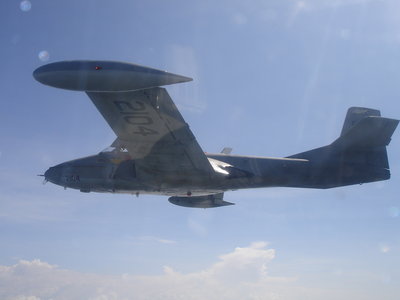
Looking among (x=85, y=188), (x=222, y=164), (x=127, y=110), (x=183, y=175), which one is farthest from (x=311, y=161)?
(x=85, y=188)

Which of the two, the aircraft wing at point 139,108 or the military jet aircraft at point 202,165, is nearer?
the aircraft wing at point 139,108

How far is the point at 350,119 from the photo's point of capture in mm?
19281

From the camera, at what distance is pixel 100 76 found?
11422 millimetres

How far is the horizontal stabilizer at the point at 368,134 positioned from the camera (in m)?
16.9

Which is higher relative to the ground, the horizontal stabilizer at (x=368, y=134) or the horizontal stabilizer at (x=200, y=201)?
the horizontal stabilizer at (x=368, y=134)

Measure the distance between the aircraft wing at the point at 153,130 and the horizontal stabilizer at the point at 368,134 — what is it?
681 cm

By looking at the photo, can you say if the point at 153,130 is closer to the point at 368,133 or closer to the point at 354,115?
the point at 368,133

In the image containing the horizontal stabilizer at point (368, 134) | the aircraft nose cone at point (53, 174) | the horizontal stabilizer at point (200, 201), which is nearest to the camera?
the horizontal stabilizer at point (368, 134)

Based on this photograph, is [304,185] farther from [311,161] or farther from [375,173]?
[375,173]

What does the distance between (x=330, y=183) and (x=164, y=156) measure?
7887 mm

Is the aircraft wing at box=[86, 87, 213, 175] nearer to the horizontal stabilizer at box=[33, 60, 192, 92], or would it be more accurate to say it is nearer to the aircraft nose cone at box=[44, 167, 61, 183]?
the horizontal stabilizer at box=[33, 60, 192, 92]

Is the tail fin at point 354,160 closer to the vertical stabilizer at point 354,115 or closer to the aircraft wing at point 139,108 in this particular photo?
the vertical stabilizer at point 354,115

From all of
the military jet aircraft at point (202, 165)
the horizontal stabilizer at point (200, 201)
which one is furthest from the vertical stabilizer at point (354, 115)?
the horizontal stabilizer at point (200, 201)

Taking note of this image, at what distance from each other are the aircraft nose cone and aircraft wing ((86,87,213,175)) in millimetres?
4692
